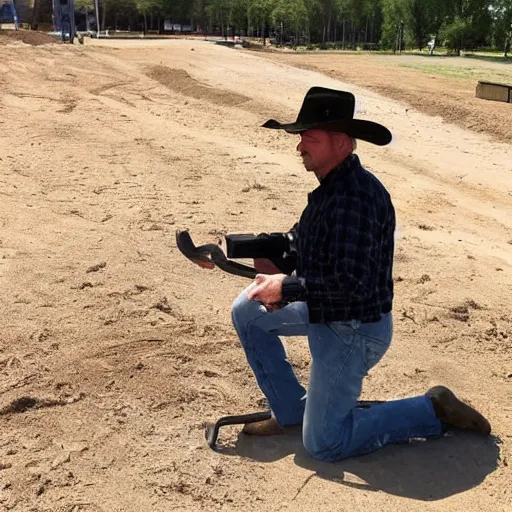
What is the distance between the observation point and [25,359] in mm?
3943

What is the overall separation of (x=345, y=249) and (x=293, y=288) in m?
0.25

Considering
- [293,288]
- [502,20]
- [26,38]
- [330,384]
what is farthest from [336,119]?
[502,20]

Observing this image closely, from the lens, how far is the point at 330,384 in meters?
2.87

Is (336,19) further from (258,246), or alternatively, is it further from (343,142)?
(343,142)

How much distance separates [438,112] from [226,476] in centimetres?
1246

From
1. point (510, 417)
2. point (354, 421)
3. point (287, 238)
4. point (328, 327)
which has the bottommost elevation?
point (510, 417)

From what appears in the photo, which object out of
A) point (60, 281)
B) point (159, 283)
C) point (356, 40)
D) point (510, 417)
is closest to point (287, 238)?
point (510, 417)

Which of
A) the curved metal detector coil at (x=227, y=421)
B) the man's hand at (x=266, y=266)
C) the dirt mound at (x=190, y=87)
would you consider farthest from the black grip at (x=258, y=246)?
the dirt mound at (x=190, y=87)

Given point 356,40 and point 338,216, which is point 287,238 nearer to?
point 338,216

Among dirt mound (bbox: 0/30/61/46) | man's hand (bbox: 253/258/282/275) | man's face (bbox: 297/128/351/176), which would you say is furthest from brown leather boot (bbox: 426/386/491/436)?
dirt mound (bbox: 0/30/61/46)

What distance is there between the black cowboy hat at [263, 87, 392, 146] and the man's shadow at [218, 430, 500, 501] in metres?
1.41

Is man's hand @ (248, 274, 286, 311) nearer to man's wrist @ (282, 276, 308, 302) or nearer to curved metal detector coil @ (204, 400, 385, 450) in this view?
man's wrist @ (282, 276, 308, 302)

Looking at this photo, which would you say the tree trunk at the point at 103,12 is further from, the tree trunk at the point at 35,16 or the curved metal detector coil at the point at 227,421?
the curved metal detector coil at the point at 227,421

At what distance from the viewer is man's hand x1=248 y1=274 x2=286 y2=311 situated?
8.89 ft
